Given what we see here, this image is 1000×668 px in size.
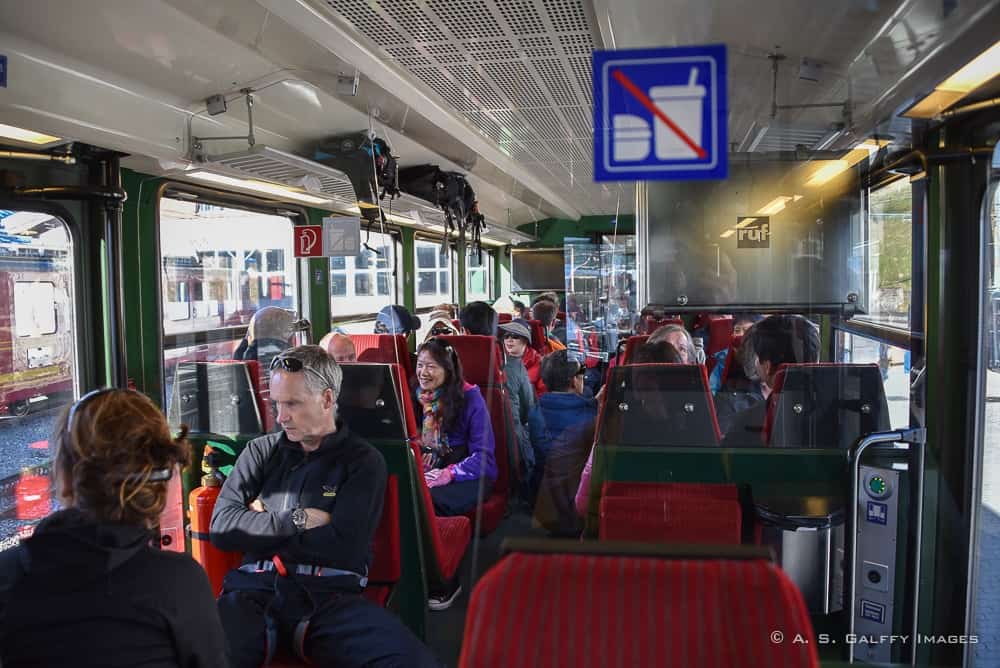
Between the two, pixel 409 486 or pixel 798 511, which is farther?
pixel 409 486

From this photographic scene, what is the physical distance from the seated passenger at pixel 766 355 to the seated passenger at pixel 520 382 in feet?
6.04

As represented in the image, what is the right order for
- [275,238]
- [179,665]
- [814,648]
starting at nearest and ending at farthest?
[814,648] < [179,665] < [275,238]

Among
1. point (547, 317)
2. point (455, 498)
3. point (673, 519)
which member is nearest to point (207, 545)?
point (455, 498)

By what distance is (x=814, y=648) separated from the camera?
1.06 meters

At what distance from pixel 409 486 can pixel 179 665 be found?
127 centimetres

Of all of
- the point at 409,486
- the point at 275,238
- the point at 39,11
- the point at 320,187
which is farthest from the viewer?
the point at 275,238

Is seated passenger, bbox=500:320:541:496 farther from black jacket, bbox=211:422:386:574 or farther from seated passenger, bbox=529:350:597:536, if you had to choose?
black jacket, bbox=211:422:386:574

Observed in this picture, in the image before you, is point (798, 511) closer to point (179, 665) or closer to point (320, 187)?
point (179, 665)

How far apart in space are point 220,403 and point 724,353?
2.15m

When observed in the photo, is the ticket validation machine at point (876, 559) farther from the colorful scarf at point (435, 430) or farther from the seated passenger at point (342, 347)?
the seated passenger at point (342, 347)

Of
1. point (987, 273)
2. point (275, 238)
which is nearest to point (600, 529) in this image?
point (987, 273)

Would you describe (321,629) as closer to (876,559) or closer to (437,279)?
(876,559)

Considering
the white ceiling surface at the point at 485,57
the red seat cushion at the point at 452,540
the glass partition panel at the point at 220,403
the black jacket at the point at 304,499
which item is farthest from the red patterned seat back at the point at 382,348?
the black jacket at the point at 304,499

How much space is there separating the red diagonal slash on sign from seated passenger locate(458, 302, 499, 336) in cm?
365
